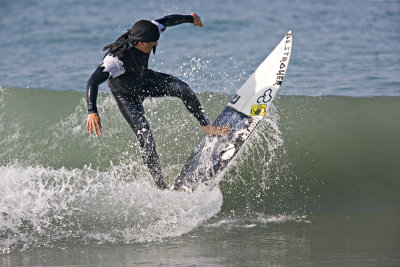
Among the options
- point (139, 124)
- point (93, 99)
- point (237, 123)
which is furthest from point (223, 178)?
point (93, 99)

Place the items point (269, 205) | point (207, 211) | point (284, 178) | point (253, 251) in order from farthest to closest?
point (284, 178) → point (269, 205) → point (207, 211) → point (253, 251)

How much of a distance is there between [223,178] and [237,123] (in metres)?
0.69

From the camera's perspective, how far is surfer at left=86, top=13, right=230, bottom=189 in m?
Result: 5.45

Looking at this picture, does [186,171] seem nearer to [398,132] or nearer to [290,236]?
[290,236]

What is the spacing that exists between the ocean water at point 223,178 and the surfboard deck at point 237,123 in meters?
0.24

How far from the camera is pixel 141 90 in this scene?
19.2 ft

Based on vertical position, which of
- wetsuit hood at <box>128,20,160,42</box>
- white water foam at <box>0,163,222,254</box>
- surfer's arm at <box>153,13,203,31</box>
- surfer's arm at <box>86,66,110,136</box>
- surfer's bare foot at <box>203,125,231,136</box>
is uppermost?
surfer's arm at <box>153,13,203,31</box>

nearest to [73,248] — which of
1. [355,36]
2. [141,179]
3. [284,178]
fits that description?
[141,179]

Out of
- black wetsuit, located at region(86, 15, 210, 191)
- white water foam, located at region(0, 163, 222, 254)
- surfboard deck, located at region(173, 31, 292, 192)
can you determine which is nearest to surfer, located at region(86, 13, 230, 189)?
black wetsuit, located at region(86, 15, 210, 191)

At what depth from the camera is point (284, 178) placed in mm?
6723

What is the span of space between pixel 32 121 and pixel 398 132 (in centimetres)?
510

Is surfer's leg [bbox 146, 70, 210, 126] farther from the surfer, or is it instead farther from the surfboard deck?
the surfboard deck

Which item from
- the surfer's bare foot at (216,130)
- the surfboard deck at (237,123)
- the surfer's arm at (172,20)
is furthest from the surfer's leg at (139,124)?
the surfer's arm at (172,20)

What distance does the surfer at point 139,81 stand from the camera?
545cm
